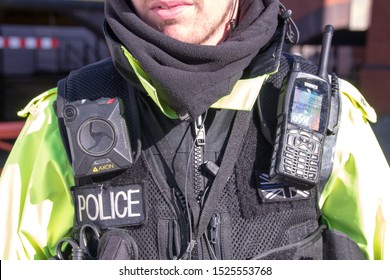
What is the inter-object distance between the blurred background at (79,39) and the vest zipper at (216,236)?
606cm

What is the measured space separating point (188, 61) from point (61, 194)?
49 centimetres

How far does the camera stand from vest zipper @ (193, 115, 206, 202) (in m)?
1.43

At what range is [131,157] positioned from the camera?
4.71 ft

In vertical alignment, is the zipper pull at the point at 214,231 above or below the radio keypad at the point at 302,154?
below

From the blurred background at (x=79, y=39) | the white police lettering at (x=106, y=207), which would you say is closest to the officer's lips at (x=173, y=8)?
the white police lettering at (x=106, y=207)

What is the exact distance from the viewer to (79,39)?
10953 millimetres

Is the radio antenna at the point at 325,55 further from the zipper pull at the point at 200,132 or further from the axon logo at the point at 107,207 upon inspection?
the axon logo at the point at 107,207

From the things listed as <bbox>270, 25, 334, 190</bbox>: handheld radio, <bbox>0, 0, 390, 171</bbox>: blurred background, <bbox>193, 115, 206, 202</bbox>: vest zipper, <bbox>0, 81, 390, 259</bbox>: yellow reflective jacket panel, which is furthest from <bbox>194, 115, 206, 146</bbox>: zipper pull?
<bbox>0, 0, 390, 171</bbox>: blurred background

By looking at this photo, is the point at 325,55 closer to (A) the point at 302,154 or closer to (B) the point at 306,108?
(B) the point at 306,108

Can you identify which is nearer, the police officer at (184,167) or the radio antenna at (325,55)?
the police officer at (184,167)

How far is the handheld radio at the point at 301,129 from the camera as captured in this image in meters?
1.40

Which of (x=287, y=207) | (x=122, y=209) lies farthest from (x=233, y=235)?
(x=122, y=209)

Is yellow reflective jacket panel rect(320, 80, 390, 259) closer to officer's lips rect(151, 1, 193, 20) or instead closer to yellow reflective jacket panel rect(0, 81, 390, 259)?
yellow reflective jacket panel rect(0, 81, 390, 259)

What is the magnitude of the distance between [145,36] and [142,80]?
4.6 inches
